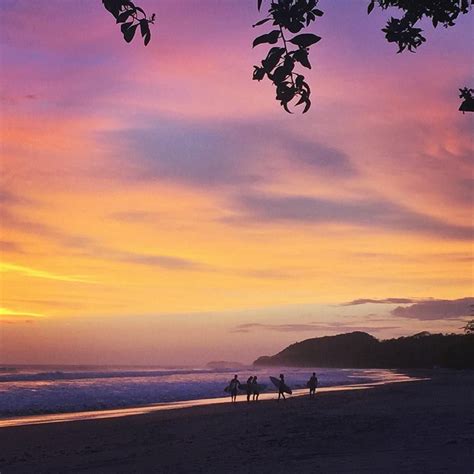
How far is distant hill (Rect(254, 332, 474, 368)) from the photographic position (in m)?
89.6

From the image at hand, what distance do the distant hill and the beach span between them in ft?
233

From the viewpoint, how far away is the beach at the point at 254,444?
10.4 metres

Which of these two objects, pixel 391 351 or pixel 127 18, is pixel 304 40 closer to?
pixel 127 18

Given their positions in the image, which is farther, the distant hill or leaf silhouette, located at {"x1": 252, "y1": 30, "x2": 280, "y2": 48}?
the distant hill

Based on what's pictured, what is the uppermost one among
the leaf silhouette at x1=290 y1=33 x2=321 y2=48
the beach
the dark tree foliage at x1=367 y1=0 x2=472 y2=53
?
the dark tree foliage at x1=367 y1=0 x2=472 y2=53

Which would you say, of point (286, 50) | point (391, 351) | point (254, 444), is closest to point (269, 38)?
point (286, 50)

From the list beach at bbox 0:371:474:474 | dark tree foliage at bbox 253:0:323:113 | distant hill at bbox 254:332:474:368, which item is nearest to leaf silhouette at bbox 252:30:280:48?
dark tree foliage at bbox 253:0:323:113

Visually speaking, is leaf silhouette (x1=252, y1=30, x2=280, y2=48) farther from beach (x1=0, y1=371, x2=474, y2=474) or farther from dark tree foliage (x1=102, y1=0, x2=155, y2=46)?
beach (x1=0, y1=371, x2=474, y2=474)

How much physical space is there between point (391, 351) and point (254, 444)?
11867cm

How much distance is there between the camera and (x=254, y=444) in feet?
46.8

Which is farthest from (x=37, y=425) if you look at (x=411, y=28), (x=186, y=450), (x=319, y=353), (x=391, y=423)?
(x=319, y=353)

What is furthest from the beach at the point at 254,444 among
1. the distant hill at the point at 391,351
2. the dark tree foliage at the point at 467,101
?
the distant hill at the point at 391,351

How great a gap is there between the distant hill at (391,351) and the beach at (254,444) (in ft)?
233

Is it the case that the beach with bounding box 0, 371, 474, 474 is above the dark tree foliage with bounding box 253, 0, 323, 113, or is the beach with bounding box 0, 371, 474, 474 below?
below
